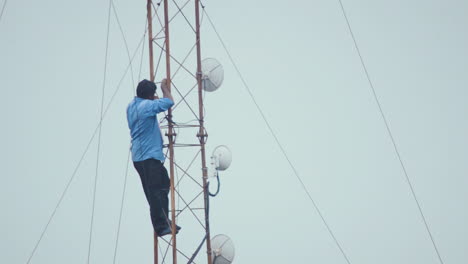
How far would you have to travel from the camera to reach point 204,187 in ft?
33.5

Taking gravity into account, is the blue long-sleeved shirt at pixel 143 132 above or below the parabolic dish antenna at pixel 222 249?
above

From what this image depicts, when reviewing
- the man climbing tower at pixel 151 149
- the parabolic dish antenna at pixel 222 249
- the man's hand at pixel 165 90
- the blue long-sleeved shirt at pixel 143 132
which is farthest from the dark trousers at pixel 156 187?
the parabolic dish antenna at pixel 222 249

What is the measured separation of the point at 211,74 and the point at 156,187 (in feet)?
6.74

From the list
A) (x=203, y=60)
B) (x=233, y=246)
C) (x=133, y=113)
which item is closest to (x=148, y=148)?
(x=133, y=113)

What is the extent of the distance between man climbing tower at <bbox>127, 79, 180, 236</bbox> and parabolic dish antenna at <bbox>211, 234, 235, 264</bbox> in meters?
1.32

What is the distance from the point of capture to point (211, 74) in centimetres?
1040

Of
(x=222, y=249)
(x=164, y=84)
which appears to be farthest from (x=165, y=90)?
(x=222, y=249)

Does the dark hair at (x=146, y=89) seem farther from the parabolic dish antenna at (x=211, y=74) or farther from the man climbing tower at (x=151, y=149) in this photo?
the parabolic dish antenna at (x=211, y=74)

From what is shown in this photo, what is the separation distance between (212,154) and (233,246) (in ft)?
5.83

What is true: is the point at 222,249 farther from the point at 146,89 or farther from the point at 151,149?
the point at 146,89

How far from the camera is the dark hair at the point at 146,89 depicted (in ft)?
30.2

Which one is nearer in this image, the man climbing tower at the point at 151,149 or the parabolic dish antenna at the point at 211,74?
the man climbing tower at the point at 151,149

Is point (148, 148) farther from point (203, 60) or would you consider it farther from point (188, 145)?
point (203, 60)

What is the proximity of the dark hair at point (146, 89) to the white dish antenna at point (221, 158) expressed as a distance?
5.02ft
